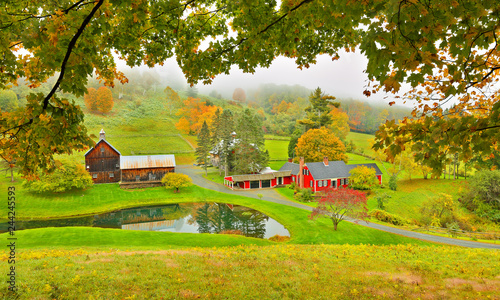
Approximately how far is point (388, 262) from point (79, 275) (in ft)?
35.1

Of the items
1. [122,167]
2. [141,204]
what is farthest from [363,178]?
[122,167]

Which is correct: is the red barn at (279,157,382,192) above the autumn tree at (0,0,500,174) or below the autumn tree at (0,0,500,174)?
below

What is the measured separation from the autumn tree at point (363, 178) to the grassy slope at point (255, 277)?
→ 77.1ft

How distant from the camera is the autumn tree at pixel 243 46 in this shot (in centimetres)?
241

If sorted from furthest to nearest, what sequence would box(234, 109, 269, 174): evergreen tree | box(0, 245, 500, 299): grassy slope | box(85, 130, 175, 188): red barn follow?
box(234, 109, 269, 174): evergreen tree
box(85, 130, 175, 188): red barn
box(0, 245, 500, 299): grassy slope

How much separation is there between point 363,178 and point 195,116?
149ft

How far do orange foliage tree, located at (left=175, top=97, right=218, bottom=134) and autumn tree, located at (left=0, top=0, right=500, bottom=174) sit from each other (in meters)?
49.9

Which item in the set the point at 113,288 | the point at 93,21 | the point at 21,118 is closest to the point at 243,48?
the point at 93,21

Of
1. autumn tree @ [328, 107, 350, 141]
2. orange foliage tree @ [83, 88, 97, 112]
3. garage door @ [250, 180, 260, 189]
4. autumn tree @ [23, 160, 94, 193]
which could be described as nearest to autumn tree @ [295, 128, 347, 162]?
garage door @ [250, 180, 260, 189]

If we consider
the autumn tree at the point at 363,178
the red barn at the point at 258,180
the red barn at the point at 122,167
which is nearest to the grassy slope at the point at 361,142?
the autumn tree at the point at 363,178

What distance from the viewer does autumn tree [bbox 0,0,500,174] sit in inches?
95.0

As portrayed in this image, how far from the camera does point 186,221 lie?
73.9 feet

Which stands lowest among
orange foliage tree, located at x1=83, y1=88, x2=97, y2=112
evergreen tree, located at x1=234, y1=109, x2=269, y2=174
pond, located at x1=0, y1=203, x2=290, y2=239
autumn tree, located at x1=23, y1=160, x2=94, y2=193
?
pond, located at x1=0, y1=203, x2=290, y2=239

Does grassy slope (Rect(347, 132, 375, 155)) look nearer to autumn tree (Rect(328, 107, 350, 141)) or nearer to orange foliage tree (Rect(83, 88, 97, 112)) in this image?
autumn tree (Rect(328, 107, 350, 141))
